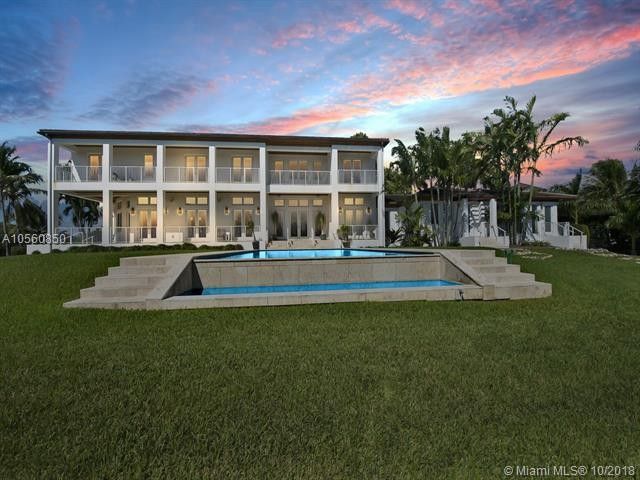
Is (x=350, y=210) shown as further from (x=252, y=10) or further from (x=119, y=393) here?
(x=119, y=393)

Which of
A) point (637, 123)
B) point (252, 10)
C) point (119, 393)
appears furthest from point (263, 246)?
point (637, 123)

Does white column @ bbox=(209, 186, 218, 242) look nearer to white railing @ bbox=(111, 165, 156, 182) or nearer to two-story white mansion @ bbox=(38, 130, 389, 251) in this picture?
two-story white mansion @ bbox=(38, 130, 389, 251)

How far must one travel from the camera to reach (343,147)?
24.6m

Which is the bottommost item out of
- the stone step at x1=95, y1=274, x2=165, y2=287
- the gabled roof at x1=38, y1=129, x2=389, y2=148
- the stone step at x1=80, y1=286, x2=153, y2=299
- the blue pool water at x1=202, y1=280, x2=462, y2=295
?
the blue pool water at x1=202, y1=280, x2=462, y2=295

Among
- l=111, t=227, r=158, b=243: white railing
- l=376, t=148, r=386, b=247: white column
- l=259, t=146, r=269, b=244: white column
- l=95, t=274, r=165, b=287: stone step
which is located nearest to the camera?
l=95, t=274, r=165, b=287: stone step

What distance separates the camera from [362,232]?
24.8m

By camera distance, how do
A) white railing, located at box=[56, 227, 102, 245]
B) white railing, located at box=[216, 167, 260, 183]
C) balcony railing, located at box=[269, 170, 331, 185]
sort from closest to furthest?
white railing, located at box=[56, 227, 102, 245] → white railing, located at box=[216, 167, 260, 183] → balcony railing, located at box=[269, 170, 331, 185]

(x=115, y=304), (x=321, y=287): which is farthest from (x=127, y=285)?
(x=321, y=287)

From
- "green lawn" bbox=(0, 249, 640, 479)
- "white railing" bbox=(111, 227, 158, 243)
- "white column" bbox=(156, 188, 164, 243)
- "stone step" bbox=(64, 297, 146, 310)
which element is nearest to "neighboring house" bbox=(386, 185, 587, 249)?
"white column" bbox=(156, 188, 164, 243)

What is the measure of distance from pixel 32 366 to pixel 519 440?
5.14 m

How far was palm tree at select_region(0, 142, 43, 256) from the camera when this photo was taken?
27406 millimetres

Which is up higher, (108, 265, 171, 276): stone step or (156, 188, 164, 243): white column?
(156, 188, 164, 243): white column

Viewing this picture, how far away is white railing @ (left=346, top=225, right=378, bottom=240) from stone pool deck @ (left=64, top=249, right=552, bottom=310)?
12.1 meters

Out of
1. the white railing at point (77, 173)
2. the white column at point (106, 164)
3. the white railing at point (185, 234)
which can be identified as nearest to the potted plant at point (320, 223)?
the white railing at point (185, 234)
